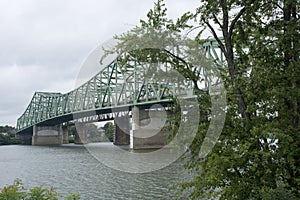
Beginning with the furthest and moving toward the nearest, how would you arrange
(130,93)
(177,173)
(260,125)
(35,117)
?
1. (35,117)
2. (130,93)
3. (177,173)
4. (260,125)

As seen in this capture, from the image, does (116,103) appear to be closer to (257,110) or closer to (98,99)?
(98,99)

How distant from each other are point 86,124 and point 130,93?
98.6 ft

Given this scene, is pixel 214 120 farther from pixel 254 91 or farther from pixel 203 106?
pixel 254 91

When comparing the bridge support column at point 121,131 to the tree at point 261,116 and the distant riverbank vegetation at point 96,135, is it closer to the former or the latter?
the distant riverbank vegetation at point 96,135

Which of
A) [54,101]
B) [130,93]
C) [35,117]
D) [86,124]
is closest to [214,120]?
[130,93]

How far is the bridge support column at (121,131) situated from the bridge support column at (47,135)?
30.3 metres

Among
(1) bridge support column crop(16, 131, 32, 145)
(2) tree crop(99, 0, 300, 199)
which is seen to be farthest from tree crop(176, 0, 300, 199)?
(1) bridge support column crop(16, 131, 32, 145)

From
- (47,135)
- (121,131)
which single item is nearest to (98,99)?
(121,131)

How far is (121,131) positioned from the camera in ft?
241

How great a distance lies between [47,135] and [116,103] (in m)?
44.4

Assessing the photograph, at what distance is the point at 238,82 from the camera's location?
5656 millimetres

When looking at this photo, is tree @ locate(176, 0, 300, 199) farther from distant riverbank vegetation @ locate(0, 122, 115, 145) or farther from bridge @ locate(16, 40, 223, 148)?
distant riverbank vegetation @ locate(0, 122, 115, 145)

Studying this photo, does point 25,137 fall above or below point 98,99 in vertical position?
below

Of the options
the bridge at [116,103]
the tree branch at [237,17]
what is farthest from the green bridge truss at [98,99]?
the tree branch at [237,17]
